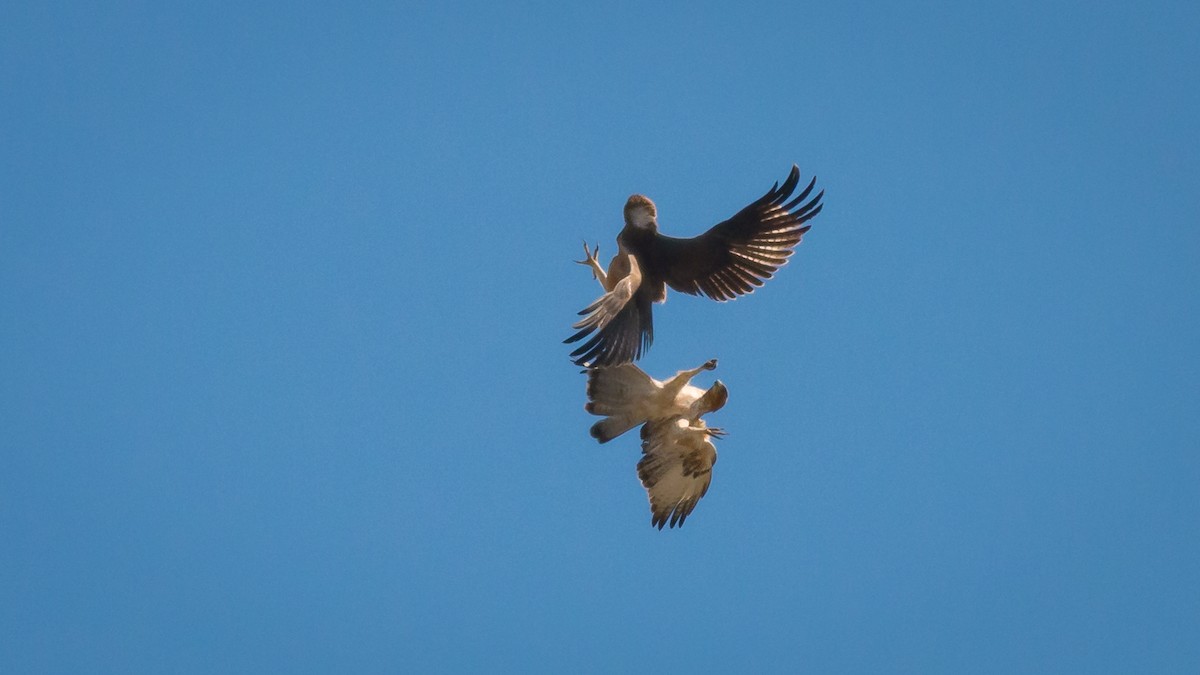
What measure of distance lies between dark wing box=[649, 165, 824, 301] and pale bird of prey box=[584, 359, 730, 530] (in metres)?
0.71

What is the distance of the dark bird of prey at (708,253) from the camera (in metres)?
7.42

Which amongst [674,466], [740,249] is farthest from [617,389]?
[740,249]

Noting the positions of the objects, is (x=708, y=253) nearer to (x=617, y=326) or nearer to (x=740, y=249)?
(x=740, y=249)

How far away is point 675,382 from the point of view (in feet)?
23.8

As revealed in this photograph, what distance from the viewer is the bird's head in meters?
7.52

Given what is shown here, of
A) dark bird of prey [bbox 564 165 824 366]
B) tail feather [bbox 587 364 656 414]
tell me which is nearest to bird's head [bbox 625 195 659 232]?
dark bird of prey [bbox 564 165 824 366]

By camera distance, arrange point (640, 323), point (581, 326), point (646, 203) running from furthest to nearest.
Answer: point (646, 203) < point (640, 323) < point (581, 326)

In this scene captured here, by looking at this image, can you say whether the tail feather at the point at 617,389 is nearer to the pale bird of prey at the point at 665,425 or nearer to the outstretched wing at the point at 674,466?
the pale bird of prey at the point at 665,425

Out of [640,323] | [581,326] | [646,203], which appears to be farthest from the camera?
[646,203]

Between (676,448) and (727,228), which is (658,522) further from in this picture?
(727,228)

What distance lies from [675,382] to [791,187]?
135 centimetres

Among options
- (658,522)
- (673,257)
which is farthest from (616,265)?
(658,522)

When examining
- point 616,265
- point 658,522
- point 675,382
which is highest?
point 616,265

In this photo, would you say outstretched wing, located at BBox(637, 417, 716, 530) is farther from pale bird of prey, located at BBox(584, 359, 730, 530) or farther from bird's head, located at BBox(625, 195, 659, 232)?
bird's head, located at BBox(625, 195, 659, 232)
